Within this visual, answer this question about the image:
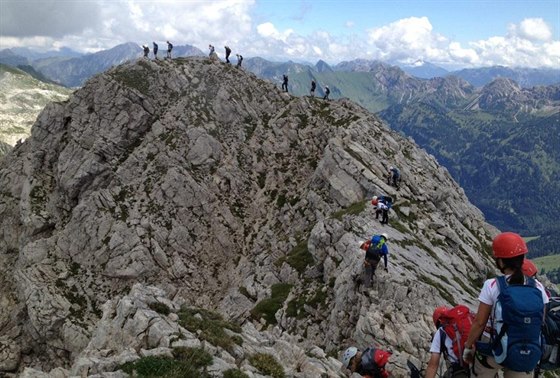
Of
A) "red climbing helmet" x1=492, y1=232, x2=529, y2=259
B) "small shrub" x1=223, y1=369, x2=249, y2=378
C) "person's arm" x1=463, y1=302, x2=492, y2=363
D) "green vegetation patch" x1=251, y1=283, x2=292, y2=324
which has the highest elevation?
"red climbing helmet" x1=492, y1=232, x2=529, y2=259

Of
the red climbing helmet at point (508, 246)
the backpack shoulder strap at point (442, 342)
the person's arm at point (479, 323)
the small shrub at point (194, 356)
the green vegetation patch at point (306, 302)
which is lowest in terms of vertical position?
the green vegetation patch at point (306, 302)

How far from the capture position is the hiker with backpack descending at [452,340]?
1188 centimetres

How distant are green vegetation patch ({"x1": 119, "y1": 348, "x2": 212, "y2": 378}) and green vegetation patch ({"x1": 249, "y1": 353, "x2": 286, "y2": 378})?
251cm

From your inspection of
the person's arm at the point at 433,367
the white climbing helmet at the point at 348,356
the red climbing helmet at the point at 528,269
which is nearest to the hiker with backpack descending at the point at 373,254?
the white climbing helmet at the point at 348,356

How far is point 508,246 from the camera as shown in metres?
10.2

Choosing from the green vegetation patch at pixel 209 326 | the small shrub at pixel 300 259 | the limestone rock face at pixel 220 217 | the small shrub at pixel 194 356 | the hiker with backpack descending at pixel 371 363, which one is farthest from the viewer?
the small shrub at pixel 300 259

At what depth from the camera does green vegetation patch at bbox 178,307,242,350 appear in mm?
18734

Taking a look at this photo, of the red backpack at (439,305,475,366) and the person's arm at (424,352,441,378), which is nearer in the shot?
the red backpack at (439,305,475,366)

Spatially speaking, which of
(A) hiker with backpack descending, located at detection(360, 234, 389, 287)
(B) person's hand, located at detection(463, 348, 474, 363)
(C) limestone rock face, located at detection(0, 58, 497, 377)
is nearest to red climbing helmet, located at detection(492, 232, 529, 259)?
(B) person's hand, located at detection(463, 348, 474, 363)

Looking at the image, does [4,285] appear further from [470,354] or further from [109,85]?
[470,354]

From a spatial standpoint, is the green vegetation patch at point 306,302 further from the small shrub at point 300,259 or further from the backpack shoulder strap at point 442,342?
the backpack shoulder strap at point 442,342

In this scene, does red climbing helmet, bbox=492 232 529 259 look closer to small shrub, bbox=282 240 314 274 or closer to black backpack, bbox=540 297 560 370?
black backpack, bbox=540 297 560 370

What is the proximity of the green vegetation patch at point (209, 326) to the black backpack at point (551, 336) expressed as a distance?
12690mm

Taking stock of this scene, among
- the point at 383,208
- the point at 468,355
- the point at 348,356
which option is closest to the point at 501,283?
the point at 468,355
